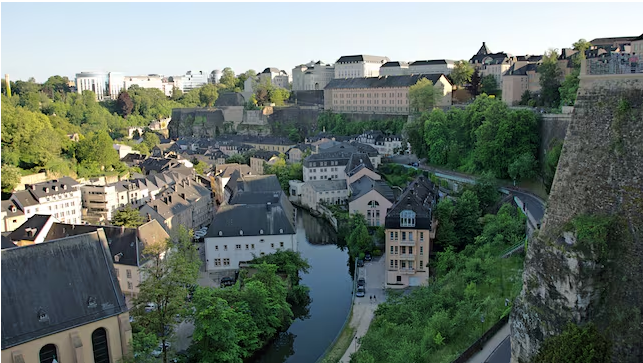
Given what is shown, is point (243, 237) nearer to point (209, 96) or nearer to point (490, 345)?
point (490, 345)

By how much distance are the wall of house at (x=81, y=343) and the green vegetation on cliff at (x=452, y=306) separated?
725 centimetres

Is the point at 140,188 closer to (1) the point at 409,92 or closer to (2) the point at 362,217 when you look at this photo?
(2) the point at 362,217

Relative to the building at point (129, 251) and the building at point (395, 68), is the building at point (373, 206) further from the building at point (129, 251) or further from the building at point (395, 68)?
the building at point (395, 68)

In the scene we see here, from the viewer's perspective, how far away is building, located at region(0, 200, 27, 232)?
32.9 m

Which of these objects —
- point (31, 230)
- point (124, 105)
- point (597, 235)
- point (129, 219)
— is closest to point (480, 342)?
point (597, 235)

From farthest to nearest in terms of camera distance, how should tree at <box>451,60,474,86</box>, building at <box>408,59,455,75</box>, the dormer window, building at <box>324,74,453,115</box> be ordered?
building at <box>408,59,455,75</box>, tree at <box>451,60,474,86</box>, building at <box>324,74,453,115</box>, the dormer window

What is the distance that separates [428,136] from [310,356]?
2680 cm

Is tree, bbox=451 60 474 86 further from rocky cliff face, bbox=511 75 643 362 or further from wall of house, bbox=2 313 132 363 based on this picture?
wall of house, bbox=2 313 132 363

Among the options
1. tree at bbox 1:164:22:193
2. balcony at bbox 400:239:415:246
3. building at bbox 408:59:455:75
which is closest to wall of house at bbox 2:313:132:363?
balcony at bbox 400:239:415:246

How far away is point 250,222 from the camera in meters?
28.5

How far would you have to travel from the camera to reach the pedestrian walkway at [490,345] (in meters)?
14.1

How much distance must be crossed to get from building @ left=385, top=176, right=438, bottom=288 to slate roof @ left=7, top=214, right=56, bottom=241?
736 inches

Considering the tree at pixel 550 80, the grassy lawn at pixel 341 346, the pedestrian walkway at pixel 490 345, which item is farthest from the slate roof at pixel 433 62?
the pedestrian walkway at pixel 490 345

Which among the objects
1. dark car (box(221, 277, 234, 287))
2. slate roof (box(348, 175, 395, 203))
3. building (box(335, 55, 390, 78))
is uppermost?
building (box(335, 55, 390, 78))
